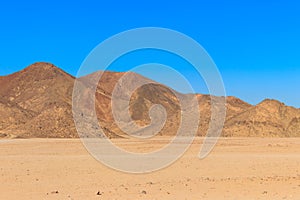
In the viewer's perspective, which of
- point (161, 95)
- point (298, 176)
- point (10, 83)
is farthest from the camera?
point (161, 95)

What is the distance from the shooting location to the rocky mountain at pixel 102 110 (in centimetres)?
7200

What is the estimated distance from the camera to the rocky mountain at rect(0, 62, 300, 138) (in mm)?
72000

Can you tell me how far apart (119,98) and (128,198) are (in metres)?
110

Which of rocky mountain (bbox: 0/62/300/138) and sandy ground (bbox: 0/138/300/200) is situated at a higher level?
rocky mountain (bbox: 0/62/300/138)

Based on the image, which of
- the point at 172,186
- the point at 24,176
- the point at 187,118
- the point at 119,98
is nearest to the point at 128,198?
the point at 172,186

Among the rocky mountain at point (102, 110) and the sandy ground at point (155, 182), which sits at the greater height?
the rocky mountain at point (102, 110)

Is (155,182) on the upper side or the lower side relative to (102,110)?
lower

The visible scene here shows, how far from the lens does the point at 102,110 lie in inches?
4530

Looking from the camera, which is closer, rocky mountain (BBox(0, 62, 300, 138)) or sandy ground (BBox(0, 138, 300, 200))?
sandy ground (BBox(0, 138, 300, 200))

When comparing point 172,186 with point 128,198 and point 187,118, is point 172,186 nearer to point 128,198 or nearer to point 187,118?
point 128,198

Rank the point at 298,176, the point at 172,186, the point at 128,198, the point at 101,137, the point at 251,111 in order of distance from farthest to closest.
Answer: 1. the point at 251,111
2. the point at 101,137
3. the point at 298,176
4. the point at 172,186
5. the point at 128,198

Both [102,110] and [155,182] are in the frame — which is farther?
[102,110]

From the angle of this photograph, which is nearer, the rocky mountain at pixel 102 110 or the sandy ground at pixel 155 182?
the sandy ground at pixel 155 182

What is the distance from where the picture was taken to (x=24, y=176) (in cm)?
2084
